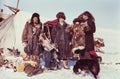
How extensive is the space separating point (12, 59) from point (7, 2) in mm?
344

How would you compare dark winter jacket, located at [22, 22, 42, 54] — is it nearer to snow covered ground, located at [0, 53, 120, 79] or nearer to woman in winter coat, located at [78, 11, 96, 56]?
snow covered ground, located at [0, 53, 120, 79]

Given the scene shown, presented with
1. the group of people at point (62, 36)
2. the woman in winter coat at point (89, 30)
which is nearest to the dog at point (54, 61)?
the group of people at point (62, 36)

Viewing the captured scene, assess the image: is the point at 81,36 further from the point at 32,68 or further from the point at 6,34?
the point at 6,34

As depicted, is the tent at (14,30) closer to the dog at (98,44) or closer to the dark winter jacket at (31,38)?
the dark winter jacket at (31,38)

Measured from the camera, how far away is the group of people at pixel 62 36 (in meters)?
1.58

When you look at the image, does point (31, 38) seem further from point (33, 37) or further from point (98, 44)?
point (98, 44)

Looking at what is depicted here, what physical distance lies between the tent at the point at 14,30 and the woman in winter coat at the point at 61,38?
0.33 ft

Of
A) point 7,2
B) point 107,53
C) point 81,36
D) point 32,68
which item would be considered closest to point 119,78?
point 107,53

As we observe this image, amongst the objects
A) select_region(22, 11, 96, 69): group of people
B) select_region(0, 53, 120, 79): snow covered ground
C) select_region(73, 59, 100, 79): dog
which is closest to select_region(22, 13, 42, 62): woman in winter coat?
select_region(22, 11, 96, 69): group of people

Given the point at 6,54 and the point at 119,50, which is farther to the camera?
the point at 6,54

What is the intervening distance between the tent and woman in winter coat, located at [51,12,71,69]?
3.9 inches

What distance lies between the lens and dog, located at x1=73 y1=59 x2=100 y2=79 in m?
1.56

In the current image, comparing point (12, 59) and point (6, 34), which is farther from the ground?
point (6, 34)

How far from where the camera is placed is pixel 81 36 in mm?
1592
